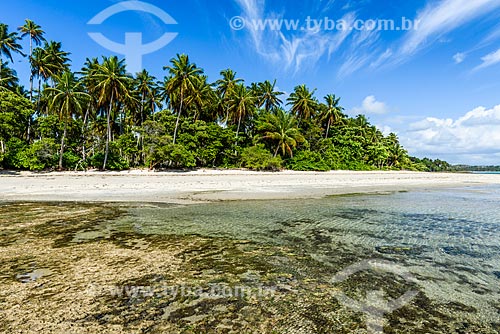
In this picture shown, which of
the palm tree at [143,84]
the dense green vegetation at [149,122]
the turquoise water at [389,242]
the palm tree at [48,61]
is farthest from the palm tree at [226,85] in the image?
the turquoise water at [389,242]

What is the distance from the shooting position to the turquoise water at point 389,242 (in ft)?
11.6

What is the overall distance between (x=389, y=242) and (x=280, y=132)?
3412cm

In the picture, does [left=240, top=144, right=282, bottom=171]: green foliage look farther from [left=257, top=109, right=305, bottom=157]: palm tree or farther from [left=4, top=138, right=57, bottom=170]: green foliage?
[left=4, top=138, right=57, bottom=170]: green foliage

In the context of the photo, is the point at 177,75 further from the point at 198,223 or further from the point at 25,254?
the point at 25,254

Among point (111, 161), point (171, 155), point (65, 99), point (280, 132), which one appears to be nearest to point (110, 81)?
point (65, 99)

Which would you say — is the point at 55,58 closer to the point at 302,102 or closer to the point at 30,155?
the point at 30,155

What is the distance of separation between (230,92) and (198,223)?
35262 millimetres

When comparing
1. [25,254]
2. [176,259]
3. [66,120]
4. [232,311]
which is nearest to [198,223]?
[176,259]

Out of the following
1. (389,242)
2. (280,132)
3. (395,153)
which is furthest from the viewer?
(395,153)

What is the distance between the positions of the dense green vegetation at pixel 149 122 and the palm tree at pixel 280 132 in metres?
0.15

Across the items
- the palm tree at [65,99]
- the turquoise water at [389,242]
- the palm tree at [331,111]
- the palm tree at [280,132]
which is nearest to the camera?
the turquoise water at [389,242]

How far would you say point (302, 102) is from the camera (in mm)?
47469

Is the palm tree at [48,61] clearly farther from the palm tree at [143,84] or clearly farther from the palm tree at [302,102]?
the palm tree at [302,102]

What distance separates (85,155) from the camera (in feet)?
114
